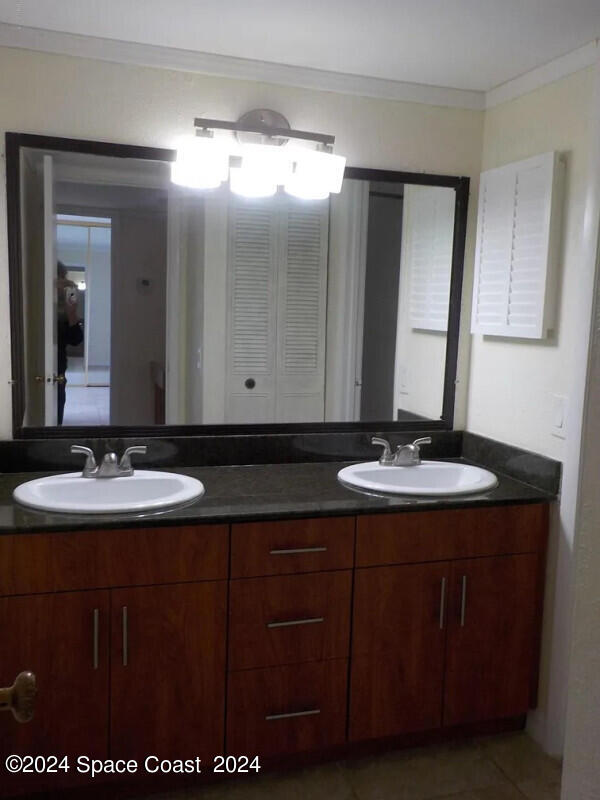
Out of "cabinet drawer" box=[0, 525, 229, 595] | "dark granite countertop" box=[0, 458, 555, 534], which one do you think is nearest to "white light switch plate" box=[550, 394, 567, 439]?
"dark granite countertop" box=[0, 458, 555, 534]

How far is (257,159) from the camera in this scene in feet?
7.34

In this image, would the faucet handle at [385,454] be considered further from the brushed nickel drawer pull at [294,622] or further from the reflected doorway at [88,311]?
the reflected doorway at [88,311]

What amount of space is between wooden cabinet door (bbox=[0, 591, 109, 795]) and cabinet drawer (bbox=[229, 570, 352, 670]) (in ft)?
1.17

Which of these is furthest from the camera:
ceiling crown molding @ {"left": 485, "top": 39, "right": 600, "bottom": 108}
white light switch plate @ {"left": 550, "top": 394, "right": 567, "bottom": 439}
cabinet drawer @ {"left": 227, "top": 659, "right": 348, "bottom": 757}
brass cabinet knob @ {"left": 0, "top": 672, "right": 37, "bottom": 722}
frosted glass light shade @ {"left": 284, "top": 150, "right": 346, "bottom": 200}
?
frosted glass light shade @ {"left": 284, "top": 150, "right": 346, "bottom": 200}

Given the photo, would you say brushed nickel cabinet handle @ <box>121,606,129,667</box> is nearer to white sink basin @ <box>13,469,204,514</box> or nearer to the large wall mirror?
white sink basin @ <box>13,469,204,514</box>

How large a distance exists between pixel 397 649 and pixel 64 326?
4.66ft

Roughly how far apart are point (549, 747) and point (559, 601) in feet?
1.54

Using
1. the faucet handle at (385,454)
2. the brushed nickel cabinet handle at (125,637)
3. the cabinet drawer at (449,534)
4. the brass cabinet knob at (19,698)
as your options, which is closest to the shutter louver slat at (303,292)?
the faucet handle at (385,454)

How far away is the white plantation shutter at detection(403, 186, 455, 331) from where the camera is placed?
2.51m

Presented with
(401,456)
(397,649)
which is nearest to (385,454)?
(401,456)

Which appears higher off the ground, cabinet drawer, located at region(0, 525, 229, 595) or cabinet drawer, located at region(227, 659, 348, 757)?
cabinet drawer, located at region(0, 525, 229, 595)

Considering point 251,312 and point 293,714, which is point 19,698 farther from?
point 251,312

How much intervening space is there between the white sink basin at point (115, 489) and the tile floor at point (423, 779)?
2.74 feet

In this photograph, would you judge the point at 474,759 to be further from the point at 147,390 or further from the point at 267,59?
the point at 267,59
